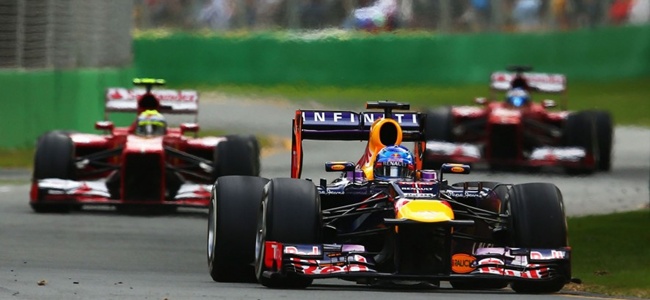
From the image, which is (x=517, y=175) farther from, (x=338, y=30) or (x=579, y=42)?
(x=579, y=42)

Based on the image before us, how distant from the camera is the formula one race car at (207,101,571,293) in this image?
13469 mm

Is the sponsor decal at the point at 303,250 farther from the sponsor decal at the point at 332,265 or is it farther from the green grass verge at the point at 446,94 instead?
the green grass verge at the point at 446,94

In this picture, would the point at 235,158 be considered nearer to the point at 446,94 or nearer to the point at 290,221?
the point at 290,221

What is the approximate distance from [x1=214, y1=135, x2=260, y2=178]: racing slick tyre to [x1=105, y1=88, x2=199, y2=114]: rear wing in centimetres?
142

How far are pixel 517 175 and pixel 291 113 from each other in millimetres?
14500

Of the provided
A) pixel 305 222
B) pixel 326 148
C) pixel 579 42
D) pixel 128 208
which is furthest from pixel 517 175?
pixel 579 42

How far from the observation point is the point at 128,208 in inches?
892

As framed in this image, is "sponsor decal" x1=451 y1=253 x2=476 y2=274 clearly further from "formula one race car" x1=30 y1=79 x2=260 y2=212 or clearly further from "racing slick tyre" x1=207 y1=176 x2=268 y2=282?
"formula one race car" x1=30 y1=79 x2=260 y2=212

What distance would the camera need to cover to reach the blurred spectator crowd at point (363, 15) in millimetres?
48594

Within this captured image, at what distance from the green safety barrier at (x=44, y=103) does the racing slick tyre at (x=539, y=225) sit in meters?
15.9

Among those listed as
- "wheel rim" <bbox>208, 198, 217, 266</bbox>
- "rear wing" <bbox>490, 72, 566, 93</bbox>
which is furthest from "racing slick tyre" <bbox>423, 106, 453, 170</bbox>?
"wheel rim" <bbox>208, 198, 217, 266</bbox>

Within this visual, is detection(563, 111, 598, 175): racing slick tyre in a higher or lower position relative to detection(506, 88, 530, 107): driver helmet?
lower

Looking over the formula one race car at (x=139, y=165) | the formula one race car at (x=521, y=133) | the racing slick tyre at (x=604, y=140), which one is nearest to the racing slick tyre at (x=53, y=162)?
the formula one race car at (x=139, y=165)

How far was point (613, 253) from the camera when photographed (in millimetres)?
17766
